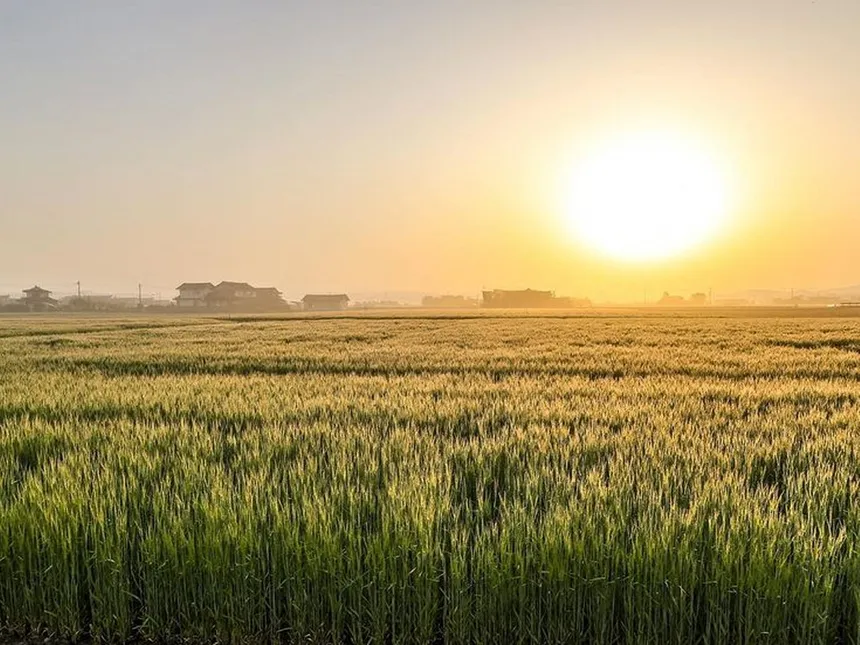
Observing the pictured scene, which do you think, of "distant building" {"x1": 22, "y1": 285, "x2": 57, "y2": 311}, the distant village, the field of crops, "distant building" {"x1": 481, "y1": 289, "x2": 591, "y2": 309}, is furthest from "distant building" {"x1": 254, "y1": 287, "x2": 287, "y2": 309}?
the field of crops

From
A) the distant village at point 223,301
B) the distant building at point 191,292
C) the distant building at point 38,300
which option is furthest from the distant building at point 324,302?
the distant building at point 38,300

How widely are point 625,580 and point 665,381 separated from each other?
9.66 m

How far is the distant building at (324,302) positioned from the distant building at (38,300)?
196ft

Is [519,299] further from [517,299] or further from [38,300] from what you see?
[38,300]

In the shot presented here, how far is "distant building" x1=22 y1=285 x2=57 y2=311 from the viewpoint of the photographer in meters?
122

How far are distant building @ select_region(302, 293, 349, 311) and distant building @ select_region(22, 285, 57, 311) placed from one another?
59691 mm

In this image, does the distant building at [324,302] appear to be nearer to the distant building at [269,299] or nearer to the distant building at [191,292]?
the distant building at [269,299]

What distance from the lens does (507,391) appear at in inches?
390

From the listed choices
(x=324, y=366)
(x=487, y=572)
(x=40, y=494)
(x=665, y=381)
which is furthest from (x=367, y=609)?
(x=324, y=366)

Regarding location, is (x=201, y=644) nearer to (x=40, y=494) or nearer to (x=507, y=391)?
(x=40, y=494)

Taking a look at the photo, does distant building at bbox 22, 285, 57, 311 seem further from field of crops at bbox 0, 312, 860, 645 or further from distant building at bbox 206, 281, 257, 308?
→ field of crops at bbox 0, 312, 860, 645

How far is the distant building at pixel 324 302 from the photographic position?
159000mm

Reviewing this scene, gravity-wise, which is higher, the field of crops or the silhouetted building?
the silhouetted building

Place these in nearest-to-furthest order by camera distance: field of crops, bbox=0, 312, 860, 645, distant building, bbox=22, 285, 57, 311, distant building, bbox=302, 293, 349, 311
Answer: field of crops, bbox=0, 312, 860, 645 → distant building, bbox=22, 285, 57, 311 → distant building, bbox=302, 293, 349, 311
